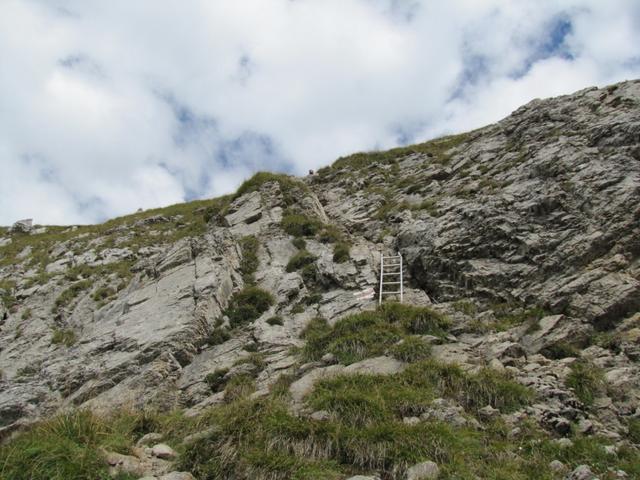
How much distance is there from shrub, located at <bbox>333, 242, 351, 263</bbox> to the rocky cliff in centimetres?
13

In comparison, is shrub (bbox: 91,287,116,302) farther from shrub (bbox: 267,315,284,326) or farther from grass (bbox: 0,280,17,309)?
shrub (bbox: 267,315,284,326)

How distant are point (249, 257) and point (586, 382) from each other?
1501 cm

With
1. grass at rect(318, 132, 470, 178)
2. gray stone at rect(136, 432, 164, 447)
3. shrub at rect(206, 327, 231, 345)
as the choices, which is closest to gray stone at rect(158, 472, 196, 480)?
gray stone at rect(136, 432, 164, 447)

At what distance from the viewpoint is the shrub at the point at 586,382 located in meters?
9.96

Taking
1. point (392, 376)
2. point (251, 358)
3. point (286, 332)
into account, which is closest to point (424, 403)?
point (392, 376)

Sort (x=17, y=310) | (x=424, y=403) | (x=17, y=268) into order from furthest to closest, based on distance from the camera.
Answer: (x=17, y=268) < (x=17, y=310) < (x=424, y=403)

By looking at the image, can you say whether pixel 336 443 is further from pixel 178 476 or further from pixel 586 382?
pixel 586 382

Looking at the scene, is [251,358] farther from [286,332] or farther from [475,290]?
[475,290]

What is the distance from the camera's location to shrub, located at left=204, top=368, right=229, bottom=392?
13898 millimetres

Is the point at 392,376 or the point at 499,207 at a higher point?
the point at 499,207

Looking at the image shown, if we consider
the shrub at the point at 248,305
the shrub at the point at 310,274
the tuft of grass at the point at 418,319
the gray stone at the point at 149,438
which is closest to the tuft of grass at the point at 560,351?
the tuft of grass at the point at 418,319

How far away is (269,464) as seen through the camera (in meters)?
8.07

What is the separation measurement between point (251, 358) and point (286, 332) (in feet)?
6.94

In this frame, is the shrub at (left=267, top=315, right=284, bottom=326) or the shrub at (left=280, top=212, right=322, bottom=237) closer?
the shrub at (left=267, top=315, right=284, bottom=326)
